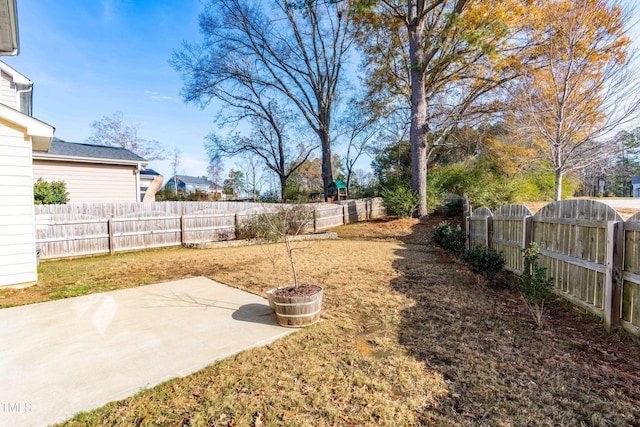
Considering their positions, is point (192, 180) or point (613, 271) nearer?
point (613, 271)

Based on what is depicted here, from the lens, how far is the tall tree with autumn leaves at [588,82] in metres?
6.09

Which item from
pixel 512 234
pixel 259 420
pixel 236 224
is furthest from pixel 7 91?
pixel 512 234

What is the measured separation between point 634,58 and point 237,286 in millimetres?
8748

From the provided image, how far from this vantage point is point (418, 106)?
12.5 metres

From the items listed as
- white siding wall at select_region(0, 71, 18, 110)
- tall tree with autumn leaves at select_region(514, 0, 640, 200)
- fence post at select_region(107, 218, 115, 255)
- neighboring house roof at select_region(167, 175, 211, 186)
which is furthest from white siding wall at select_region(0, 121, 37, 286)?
neighboring house roof at select_region(167, 175, 211, 186)

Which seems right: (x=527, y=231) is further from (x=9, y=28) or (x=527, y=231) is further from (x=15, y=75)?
(x=15, y=75)

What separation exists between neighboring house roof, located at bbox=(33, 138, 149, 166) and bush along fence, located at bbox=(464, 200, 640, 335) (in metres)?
12.9

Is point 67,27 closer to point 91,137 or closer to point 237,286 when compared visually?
point 237,286

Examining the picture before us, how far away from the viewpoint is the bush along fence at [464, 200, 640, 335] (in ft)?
9.14

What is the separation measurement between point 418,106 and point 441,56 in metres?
2.92

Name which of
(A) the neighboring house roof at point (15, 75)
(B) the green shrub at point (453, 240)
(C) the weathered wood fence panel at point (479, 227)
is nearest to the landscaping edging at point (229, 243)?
(B) the green shrub at point (453, 240)

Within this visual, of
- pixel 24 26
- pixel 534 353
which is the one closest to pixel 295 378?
pixel 534 353

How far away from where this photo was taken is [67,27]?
379 inches

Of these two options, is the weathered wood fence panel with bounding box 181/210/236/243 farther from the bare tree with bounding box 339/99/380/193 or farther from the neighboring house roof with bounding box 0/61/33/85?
the bare tree with bounding box 339/99/380/193
